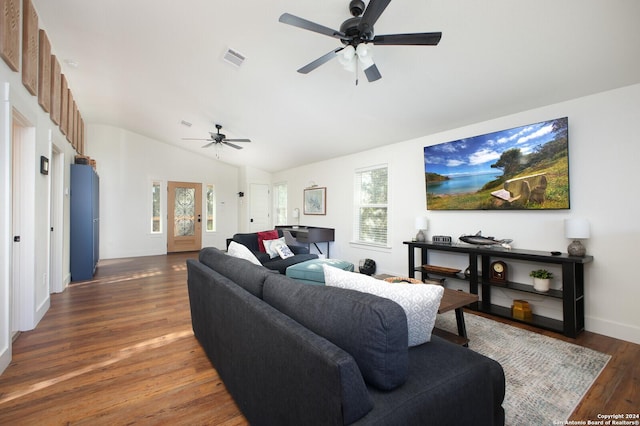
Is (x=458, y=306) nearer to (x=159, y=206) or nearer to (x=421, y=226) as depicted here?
(x=421, y=226)

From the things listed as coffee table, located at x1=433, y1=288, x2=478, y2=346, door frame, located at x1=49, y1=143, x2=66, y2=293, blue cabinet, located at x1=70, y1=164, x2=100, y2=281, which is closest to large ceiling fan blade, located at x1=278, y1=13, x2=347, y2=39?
coffee table, located at x1=433, y1=288, x2=478, y2=346

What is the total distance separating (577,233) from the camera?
273 centimetres

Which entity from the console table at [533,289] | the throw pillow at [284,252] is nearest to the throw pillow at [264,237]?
the throw pillow at [284,252]

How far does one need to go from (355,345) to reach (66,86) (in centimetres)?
593

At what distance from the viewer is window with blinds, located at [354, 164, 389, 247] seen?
199 inches

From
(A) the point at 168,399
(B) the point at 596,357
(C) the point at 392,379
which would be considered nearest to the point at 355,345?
(C) the point at 392,379

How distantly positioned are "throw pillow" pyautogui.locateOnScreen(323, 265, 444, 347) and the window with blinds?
3.67 metres

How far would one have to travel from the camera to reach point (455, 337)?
8.17 ft

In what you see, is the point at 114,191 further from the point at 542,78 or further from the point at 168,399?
the point at 542,78

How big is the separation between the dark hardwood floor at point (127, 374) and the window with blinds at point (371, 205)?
271 cm

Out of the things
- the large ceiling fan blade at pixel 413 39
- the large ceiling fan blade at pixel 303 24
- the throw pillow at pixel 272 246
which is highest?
the large ceiling fan blade at pixel 303 24

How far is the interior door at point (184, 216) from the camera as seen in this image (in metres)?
7.87

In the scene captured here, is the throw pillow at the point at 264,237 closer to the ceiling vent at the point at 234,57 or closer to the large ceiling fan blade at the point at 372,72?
the ceiling vent at the point at 234,57

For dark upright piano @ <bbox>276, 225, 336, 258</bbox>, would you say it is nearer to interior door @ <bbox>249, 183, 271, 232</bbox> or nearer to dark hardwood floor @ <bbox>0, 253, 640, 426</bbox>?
interior door @ <bbox>249, 183, 271, 232</bbox>
